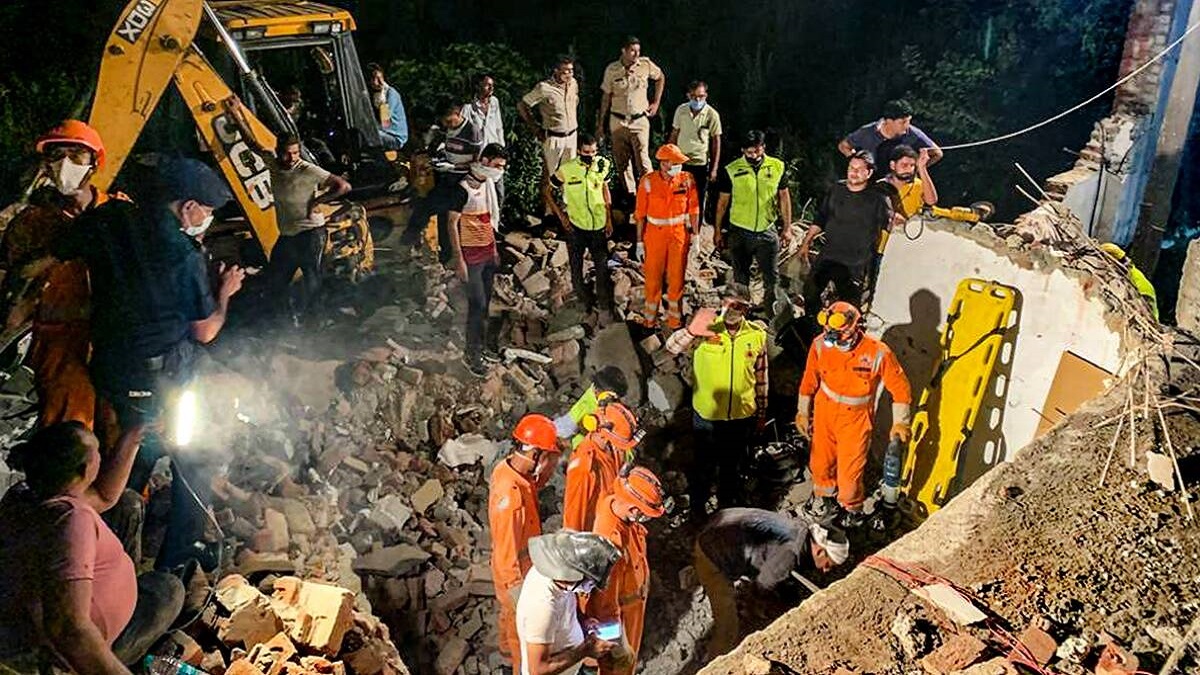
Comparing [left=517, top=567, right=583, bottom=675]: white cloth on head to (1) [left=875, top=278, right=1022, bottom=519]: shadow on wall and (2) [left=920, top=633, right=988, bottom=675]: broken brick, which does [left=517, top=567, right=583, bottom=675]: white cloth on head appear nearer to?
(2) [left=920, top=633, right=988, bottom=675]: broken brick

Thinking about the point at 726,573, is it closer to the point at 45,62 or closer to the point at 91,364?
the point at 91,364

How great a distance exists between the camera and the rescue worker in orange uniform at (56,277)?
4.18 m

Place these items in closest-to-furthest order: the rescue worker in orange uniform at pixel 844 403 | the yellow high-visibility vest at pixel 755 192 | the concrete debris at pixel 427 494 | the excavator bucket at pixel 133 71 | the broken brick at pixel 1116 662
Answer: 1. the broken brick at pixel 1116 662
2. the excavator bucket at pixel 133 71
3. the rescue worker in orange uniform at pixel 844 403
4. the concrete debris at pixel 427 494
5. the yellow high-visibility vest at pixel 755 192

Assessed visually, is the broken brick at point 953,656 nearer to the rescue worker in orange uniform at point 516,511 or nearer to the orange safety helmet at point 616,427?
the rescue worker in orange uniform at point 516,511

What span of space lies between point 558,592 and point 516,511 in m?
0.95

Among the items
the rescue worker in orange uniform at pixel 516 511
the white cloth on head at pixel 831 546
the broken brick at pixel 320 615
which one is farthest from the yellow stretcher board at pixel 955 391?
the broken brick at pixel 320 615

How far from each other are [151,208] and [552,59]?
3982 millimetres

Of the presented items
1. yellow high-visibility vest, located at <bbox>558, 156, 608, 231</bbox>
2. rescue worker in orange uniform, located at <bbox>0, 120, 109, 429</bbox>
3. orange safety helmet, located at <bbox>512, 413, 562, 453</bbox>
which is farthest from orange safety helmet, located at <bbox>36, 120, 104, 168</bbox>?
yellow high-visibility vest, located at <bbox>558, 156, 608, 231</bbox>

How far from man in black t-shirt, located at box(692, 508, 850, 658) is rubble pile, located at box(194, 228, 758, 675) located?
4.85ft

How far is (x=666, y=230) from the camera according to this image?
24.4 ft

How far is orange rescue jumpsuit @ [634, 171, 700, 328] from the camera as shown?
731cm

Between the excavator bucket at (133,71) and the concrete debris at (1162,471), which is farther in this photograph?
the excavator bucket at (133,71)

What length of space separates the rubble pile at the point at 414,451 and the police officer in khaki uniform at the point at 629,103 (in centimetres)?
118

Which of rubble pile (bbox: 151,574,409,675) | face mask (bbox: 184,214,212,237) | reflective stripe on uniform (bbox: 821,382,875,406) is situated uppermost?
face mask (bbox: 184,214,212,237)
